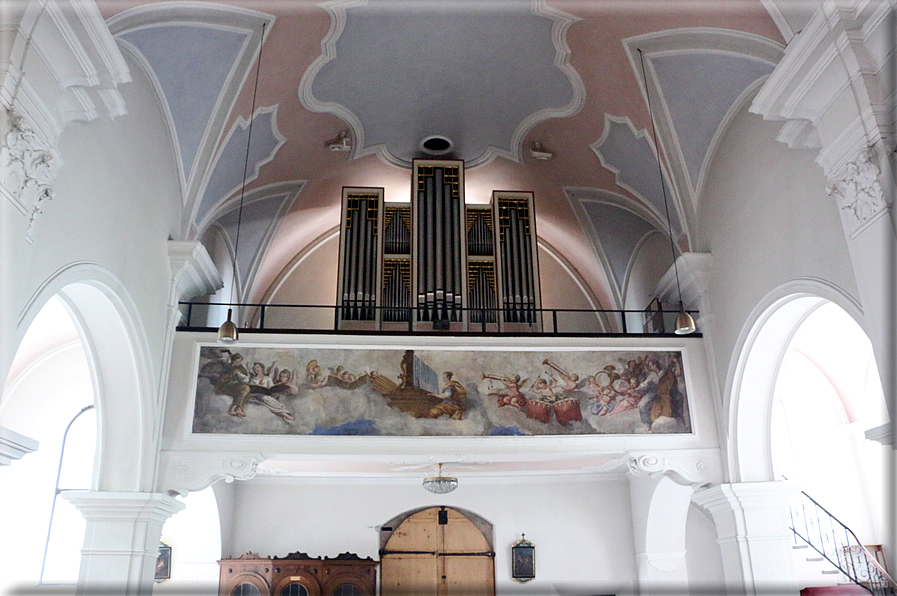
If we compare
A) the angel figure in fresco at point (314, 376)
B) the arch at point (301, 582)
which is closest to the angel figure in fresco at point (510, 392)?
the angel figure in fresco at point (314, 376)

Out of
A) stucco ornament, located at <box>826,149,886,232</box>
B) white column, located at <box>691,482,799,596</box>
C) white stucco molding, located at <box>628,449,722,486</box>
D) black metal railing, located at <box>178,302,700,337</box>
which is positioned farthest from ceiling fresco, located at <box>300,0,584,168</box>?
white column, located at <box>691,482,799,596</box>

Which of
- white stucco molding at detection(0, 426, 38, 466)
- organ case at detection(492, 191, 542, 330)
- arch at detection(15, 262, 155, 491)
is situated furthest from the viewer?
organ case at detection(492, 191, 542, 330)

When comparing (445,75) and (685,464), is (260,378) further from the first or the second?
(685,464)

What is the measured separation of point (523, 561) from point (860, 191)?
10.1 meters

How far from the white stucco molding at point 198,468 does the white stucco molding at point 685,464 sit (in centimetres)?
462

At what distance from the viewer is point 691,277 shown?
988 cm

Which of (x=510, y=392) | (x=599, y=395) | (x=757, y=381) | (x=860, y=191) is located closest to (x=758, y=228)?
(x=757, y=381)

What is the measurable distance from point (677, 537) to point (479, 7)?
31.9 ft

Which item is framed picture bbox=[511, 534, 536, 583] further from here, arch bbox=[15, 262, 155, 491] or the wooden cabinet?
arch bbox=[15, 262, 155, 491]

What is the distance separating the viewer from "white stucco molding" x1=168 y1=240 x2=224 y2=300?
9.25 metres

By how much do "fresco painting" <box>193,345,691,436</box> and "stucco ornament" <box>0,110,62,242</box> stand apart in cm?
407

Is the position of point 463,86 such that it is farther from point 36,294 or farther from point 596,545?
point 596,545

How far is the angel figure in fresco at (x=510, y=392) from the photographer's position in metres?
9.48

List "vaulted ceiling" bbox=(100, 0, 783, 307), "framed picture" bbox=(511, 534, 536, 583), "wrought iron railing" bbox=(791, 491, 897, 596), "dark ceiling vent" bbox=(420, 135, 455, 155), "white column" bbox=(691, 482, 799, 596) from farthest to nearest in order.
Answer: "framed picture" bbox=(511, 534, 536, 583)
"wrought iron railing" bbox=(791, 491, 897, 596)
"dark ceiling vent" bbox=(420, 135, 455, 155)
"white column" bbox=(691, 482, 799, 596)
"vaulted ceiling" bbox=(100, 0, 783, 307)
